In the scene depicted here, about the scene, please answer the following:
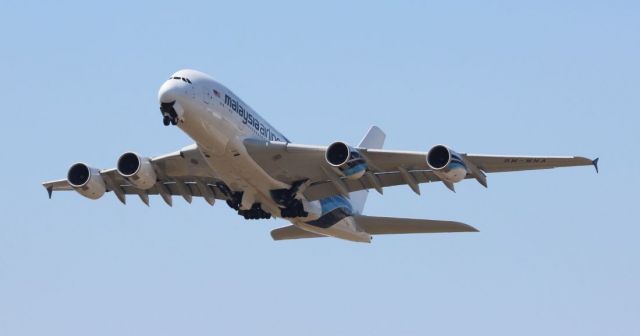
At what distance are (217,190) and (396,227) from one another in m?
6.97

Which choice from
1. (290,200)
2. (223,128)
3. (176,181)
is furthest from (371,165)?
(176,181)

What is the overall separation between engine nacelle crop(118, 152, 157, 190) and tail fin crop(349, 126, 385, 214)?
32.0ft

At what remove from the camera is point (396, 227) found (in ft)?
173

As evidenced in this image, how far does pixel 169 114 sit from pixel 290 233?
11565 millimetres

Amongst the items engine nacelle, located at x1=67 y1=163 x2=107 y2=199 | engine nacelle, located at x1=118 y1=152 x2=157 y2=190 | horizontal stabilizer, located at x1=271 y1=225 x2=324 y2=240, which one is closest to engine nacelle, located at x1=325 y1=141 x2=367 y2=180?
engine nacelle, located at x1=118 y1=152 x2=157 y2=190

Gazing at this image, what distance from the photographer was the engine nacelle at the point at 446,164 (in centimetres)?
4503

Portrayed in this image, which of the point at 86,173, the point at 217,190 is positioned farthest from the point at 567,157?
the point at 86,173

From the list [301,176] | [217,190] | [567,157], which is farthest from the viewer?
[217,190]

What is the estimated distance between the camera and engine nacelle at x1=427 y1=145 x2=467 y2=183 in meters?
45.0

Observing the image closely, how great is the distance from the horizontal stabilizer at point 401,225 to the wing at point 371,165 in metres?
3.03

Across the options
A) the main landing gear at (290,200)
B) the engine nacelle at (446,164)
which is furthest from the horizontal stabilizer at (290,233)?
the engine nacelle at (446,164)

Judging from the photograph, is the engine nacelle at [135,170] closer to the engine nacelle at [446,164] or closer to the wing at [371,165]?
the wing at [371,165]

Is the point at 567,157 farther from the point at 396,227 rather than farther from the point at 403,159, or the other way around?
the point at 396,227

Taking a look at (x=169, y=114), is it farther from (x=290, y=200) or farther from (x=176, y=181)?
(x=176, y=181)
